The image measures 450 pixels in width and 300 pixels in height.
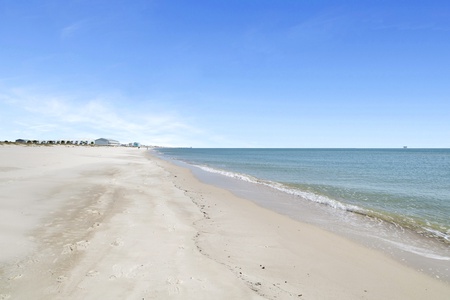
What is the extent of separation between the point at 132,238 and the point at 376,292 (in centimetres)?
601

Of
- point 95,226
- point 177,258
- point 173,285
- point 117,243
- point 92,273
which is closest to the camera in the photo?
point 173,285

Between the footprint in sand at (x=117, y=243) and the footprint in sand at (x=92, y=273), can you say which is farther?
the footprint in sand at (x=117, y=243)

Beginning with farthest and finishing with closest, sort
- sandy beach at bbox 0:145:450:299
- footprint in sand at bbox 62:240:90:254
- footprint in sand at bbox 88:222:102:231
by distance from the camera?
footprint in sand at bbox 88:222:102:231, footprint in sand at bbox 62:240:90:254, sandy beach at bbox 0:145:450:299

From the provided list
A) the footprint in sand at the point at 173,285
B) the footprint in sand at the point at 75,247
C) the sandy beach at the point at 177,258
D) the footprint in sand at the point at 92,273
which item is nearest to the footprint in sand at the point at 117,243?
the sandy beach at the point at 177,258

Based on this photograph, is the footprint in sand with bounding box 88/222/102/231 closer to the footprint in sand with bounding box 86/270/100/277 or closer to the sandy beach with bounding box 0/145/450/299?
the sandy beach with bounding box 0/145/450/299

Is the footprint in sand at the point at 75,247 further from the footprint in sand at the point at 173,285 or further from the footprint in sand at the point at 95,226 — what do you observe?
the footprint in sand at the point at 173,285

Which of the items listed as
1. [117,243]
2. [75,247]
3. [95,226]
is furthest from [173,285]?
[95,226]

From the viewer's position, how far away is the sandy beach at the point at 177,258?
15.9 ft

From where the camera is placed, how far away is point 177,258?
20.4 ft

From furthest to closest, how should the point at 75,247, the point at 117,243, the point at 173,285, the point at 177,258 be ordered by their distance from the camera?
the point at 117,243 < the point at 75,247 < the point at 177,258 < the point at 173,285

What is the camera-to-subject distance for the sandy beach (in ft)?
15.9

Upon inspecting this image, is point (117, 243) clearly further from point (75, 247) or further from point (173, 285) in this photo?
point (173, 285)

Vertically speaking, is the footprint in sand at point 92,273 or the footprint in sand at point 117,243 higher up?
the footprint in sand at point 92,273

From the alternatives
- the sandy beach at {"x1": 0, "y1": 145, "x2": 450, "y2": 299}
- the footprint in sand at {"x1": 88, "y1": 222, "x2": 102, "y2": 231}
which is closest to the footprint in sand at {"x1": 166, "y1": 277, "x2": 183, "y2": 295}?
the sandy beach at {"x1": 0, "y1": 145, "x2": 450, "y2": 299}
